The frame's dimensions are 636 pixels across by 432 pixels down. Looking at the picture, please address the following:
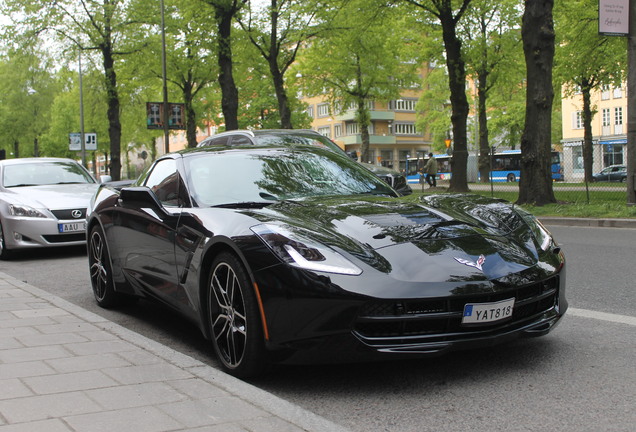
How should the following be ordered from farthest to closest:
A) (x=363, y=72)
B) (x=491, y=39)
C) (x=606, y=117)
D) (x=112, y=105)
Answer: (x=606, y=117)
(x=363, y=72)
(x=491, y=39)
(x=112, y=105)

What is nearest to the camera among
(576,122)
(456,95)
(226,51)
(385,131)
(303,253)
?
(303,253)

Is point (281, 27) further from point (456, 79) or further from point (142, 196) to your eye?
point (142, 196)

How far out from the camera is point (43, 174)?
1099 cm

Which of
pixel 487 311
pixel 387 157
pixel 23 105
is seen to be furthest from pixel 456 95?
pixel 387 157

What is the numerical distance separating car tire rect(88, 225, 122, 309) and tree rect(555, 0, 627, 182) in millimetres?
23917

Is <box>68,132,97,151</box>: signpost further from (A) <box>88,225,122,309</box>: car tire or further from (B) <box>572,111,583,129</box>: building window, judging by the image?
(B) <box>572,111,583,129</box>: building window

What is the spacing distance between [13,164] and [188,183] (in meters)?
7.65

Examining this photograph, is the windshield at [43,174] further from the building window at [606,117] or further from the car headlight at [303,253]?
the building window at [606,117]

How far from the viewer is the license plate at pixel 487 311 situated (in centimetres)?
325

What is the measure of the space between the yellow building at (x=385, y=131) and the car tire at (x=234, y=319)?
7798 cm

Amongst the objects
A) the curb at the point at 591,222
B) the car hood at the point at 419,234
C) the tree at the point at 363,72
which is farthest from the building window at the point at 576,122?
the car hood at the point at 419,234

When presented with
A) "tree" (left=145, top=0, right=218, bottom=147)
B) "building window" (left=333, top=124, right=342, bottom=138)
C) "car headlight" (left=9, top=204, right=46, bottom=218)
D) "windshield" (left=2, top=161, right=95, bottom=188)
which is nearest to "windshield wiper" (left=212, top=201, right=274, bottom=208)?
"car headlight" (left=9, top=204, right=46, bottom=218)

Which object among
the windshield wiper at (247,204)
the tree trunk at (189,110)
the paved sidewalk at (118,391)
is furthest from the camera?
the tree trunk at (189,110)

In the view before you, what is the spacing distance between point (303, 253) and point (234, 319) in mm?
628
